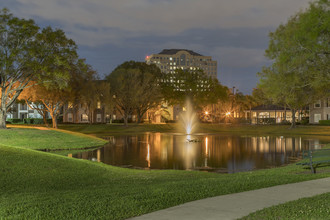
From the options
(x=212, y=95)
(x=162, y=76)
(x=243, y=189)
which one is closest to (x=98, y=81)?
(x=162, y=76)

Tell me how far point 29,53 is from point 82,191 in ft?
93.4

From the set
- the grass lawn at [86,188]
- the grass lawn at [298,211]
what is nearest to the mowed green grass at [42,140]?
the grass lawn at [86,188]

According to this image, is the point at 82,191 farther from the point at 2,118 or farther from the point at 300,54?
the point at 2,118

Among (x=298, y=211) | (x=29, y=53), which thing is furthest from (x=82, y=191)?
(x=29, y=53)

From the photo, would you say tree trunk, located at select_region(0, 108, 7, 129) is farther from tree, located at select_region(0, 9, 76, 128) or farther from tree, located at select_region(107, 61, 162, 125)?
tree, located at select_region(107, 61, 162, 125)

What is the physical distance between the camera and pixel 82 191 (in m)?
10.0

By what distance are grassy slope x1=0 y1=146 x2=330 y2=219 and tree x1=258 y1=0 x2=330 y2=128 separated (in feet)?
46.6

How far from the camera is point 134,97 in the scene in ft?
210

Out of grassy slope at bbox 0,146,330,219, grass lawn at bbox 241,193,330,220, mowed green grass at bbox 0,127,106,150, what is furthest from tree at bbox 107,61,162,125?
grass lawn at bbox 241,193,330,220

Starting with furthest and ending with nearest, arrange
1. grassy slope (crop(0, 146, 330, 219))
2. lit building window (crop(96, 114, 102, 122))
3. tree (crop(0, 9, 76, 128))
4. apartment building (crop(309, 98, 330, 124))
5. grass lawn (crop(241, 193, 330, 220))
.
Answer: lit building window (crop(96, 114, 102, 122)) → apartment building (crop(309, 98, 330, 124)) → tree (crop(0, 9, 76, 128)) → grassy slope (crop(0, 146, 330, 219)) → grass lawn (crop(241, 193, 330, 220))

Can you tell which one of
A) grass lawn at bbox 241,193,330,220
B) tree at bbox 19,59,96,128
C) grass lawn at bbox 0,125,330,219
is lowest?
grass lawn at bbox 0,125,330,219

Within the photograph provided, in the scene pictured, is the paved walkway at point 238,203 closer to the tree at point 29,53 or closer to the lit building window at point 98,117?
the tree at point 29,53

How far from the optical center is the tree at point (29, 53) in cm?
3512

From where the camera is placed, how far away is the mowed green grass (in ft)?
96.2
